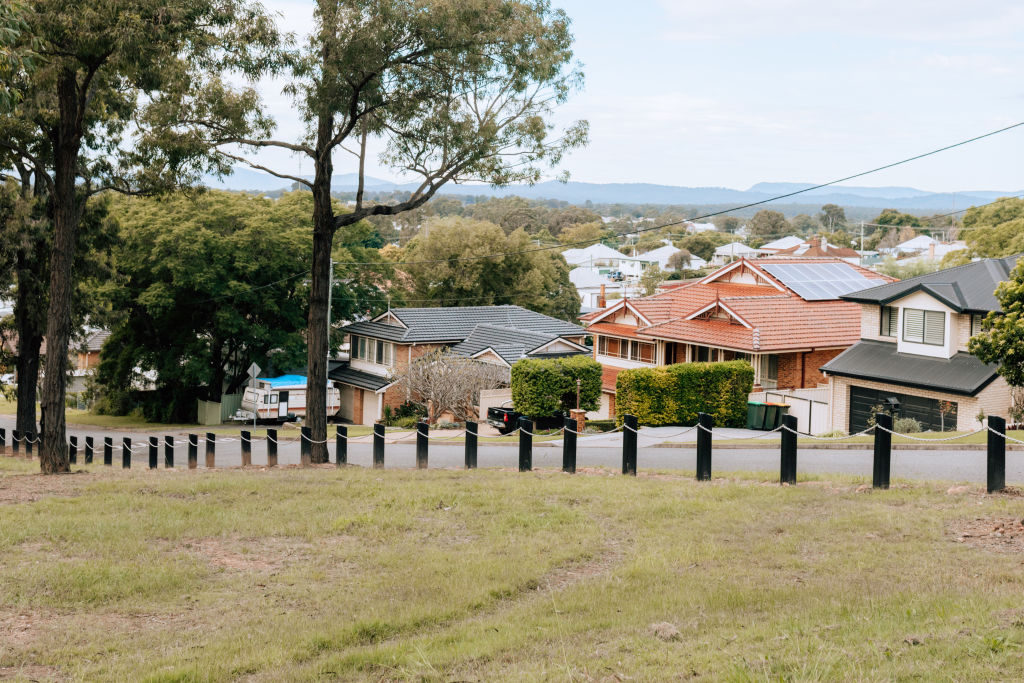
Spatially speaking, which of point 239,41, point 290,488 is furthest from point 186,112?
point 290,488

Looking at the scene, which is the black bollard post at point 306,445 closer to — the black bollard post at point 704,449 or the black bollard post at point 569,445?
the black bollard post at point 569,445

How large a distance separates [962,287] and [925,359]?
265cm

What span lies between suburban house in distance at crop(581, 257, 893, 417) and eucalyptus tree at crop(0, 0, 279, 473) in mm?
24318

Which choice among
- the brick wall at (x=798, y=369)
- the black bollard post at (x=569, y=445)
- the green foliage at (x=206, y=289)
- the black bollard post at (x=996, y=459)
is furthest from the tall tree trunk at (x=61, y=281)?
the green foliage at (x=206, y=289)

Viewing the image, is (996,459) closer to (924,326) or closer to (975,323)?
(975,323)

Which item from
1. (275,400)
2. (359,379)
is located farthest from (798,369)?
(275,400)

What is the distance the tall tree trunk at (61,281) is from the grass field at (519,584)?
6.57 metres

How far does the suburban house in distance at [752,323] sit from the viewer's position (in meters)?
40.1

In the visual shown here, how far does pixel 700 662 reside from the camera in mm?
5914

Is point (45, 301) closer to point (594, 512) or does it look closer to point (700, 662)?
point (594, 512)

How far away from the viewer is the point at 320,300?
65.7 feet

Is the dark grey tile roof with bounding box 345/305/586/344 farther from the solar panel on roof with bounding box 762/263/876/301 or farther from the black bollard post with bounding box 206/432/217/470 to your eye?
the black bollard post with bounding box 206/432/217/470

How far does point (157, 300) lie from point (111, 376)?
7.53 m

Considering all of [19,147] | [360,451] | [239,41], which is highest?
[239,41]
